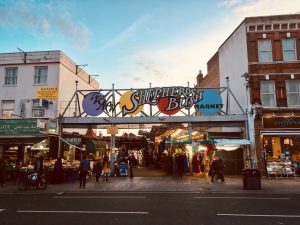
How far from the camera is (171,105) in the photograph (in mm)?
23422

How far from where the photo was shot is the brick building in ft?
73.8

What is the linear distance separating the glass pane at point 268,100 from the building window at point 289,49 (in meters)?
3.15

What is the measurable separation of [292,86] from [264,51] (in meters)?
3.42

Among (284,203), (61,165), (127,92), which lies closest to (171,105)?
(127,92)

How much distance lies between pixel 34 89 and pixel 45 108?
2.00 metres

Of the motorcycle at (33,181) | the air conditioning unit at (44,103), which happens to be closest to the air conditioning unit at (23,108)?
the air conditioning unit at (44,103)

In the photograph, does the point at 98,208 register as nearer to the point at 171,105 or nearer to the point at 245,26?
the point at 171,105

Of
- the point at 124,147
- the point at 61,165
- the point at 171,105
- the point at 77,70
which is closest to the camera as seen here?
the point at 61,165

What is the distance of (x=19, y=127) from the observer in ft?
74.2

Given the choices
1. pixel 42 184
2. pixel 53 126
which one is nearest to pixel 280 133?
pixel 42 184

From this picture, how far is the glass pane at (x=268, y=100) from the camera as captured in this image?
23.3 meters

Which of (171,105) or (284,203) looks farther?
(171,105)

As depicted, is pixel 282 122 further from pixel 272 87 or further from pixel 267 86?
pixel 267 86

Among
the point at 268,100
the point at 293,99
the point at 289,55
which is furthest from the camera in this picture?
the point at 289,55
